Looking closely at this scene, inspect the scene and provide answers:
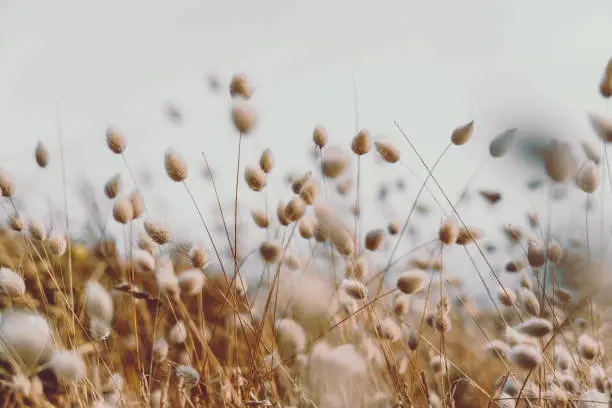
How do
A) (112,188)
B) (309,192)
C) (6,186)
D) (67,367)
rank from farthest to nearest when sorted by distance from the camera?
1. (112,188)
2. (6,186)
3. (309,192)
4. (67,367)

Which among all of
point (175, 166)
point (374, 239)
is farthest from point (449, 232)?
point (175, 166)

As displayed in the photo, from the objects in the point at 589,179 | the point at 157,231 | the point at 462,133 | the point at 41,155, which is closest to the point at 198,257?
the point at 157,231

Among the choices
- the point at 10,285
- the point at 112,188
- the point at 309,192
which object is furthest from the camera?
the point at 112,188

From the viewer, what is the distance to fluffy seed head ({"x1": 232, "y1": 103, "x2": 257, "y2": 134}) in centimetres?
90

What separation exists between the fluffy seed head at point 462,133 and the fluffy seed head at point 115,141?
1.88 ft

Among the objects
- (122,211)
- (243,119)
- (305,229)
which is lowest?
(305,229)

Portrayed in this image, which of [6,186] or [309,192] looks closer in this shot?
[309,192]

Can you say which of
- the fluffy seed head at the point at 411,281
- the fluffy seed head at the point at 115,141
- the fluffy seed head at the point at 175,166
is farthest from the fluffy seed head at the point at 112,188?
the fluffy seed head at the point at 411,281

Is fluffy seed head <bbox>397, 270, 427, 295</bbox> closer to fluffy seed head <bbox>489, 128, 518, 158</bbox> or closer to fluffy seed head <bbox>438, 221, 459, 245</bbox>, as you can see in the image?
fluffy seed head <bbox>438, 221, 459, 245</bbox>

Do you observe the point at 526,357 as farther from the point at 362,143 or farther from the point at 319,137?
the point at 319,137

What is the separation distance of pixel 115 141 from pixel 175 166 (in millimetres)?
147

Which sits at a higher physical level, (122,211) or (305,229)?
(122,211)

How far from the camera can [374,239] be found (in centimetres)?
91

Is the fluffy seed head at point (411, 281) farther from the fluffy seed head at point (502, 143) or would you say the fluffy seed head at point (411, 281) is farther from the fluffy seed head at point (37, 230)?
the fluffy seed head at point (37, 230)
